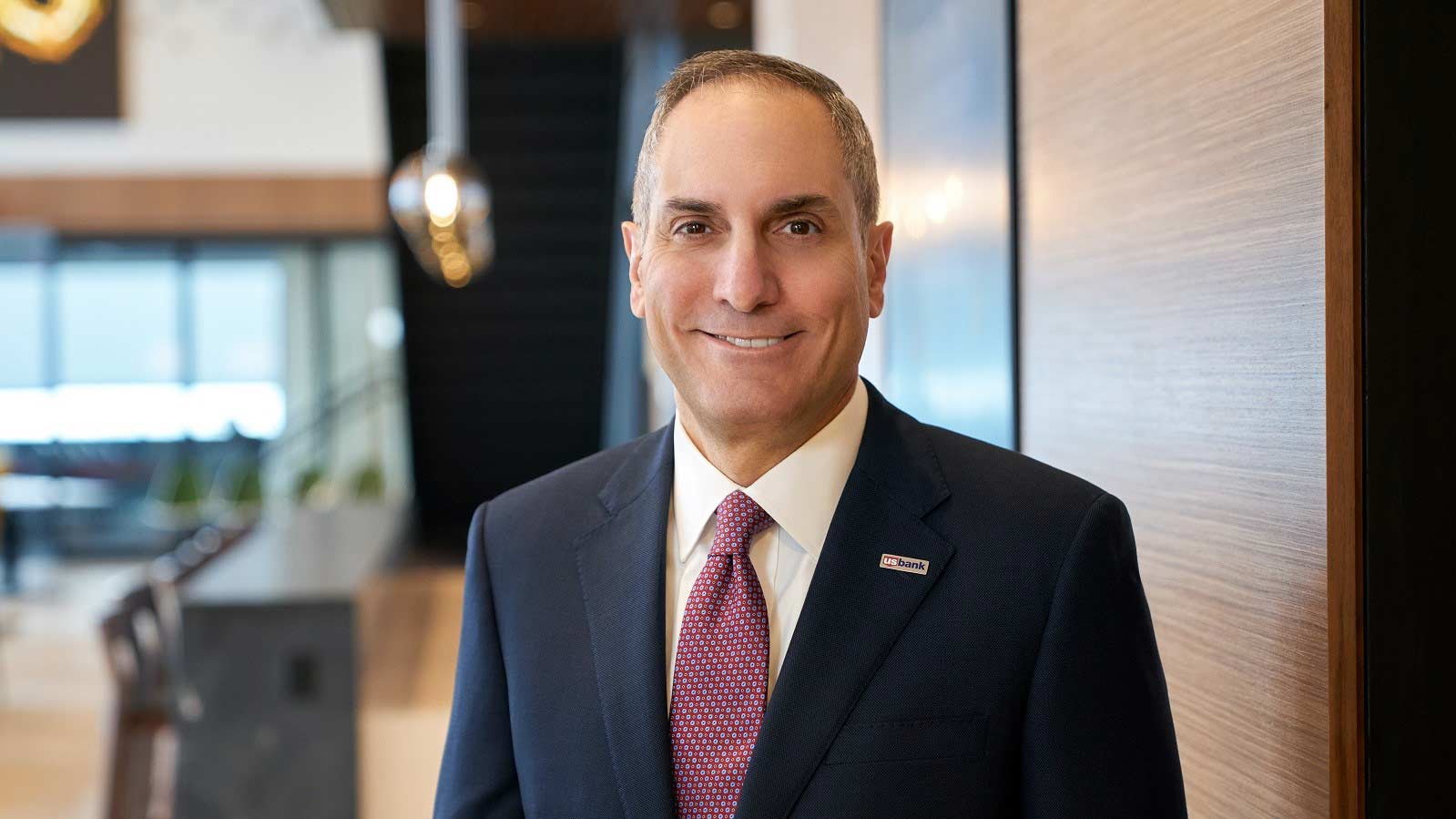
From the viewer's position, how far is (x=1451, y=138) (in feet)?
3.70

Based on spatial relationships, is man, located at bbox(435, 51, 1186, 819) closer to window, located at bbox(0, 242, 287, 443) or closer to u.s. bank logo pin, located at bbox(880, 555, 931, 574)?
u.s. bank logo pin, located at bbox(880, 555, 931, 574)

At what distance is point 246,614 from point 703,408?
382cm

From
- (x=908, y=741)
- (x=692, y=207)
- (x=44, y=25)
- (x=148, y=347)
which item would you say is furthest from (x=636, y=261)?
(x=148, y=347)

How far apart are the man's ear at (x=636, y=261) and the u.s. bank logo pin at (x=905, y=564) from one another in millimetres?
316

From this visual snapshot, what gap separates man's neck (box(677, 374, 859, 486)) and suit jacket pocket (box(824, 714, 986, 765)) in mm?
245

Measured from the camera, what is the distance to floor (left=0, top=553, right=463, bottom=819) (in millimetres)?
5309

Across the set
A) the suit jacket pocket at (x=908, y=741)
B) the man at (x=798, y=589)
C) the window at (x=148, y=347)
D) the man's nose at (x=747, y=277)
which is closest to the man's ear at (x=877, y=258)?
the man at (x=798, y=589)

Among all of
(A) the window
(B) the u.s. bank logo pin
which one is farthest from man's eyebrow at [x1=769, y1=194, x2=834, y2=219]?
(A) the window

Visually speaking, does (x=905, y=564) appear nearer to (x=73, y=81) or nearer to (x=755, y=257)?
(x=755, y=257)

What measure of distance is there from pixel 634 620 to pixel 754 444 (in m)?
0.19

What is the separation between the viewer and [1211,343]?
140 cm

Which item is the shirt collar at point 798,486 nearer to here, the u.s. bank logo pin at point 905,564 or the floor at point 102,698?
the u.s. bank logo pin at point 905,564

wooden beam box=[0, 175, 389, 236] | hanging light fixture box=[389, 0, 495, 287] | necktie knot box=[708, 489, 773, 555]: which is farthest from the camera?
wooden beam box=[0, 175, 389, 236]

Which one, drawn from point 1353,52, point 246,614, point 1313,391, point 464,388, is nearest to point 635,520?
point 1313,391
